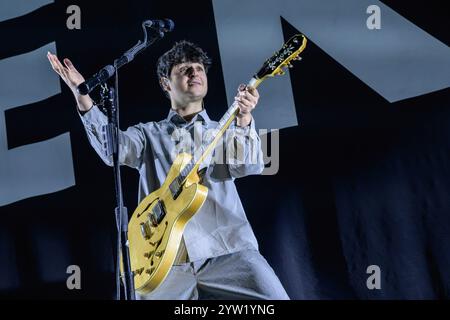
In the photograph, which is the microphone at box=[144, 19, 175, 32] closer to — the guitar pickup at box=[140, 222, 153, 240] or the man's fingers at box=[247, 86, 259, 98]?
the man's fingers at box=[247, 86, 259, 98]

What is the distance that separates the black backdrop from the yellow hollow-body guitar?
400 mm

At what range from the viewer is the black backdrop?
284cm

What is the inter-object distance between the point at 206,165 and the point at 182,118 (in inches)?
12.0

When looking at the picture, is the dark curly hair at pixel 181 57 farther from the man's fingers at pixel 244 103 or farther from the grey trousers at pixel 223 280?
the grey trousers at pixel 223 280

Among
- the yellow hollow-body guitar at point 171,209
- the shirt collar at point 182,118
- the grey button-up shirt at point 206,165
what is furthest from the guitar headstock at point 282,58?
the shirt collar at point 182,118

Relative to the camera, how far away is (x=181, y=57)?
284 cm

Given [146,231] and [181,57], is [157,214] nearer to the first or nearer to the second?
[146,231]

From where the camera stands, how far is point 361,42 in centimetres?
300

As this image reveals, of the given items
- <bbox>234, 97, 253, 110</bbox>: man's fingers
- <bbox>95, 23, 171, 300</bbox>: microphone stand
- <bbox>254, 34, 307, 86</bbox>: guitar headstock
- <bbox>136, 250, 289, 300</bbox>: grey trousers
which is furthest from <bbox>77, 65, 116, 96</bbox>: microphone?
<bbox>136, 250, 289, 300</bbox>: grey trousers

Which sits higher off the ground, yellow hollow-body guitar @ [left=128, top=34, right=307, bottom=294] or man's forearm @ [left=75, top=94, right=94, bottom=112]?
man's forearm @ [left=75, top=94, right=94, bottom=112]

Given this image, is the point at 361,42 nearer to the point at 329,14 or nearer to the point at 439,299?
the point at 329,14

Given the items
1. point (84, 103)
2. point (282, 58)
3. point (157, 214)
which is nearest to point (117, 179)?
point (157, 214)

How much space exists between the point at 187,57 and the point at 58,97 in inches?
26.9
